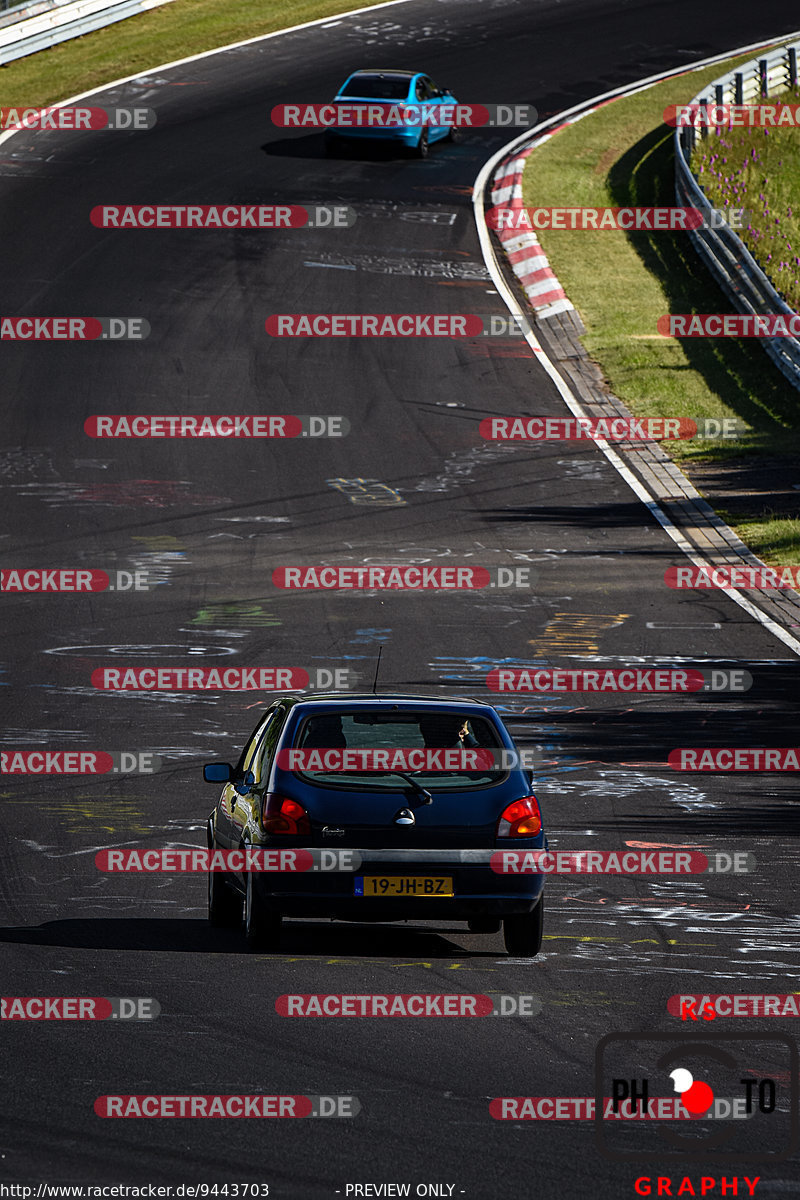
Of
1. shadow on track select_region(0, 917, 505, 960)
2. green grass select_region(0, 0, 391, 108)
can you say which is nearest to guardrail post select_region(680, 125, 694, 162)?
green grass select_region(0, 0, 391, 108)

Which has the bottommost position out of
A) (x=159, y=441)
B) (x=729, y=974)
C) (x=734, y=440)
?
(x=734, y=440)

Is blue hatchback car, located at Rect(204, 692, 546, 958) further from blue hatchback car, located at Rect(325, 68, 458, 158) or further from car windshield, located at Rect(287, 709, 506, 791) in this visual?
blue hatchback car, located at Rect(325, 68, 458, 158)

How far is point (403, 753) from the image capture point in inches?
396

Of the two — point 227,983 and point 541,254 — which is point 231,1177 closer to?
point 227,983

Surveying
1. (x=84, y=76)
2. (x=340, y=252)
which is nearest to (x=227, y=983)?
(x=340, y=252)

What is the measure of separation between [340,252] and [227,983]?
86.6ft

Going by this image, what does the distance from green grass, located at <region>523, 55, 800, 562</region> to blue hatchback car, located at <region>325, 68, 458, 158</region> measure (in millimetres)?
2624

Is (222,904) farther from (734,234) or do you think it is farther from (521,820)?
(734,234)

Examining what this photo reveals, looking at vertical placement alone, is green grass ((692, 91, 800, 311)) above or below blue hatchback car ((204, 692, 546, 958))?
below

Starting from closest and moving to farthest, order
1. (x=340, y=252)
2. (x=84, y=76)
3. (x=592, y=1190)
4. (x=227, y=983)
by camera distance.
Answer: (x=592, y=1190)
(x=227, y=983)
(x=340, y=252)
(x=84, y=76)

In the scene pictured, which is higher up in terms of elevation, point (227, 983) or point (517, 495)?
point (227, 983)

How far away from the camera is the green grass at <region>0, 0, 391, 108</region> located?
4331cm

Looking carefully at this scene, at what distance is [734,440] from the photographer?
26.9m

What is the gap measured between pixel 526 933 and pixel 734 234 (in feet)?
82.4
